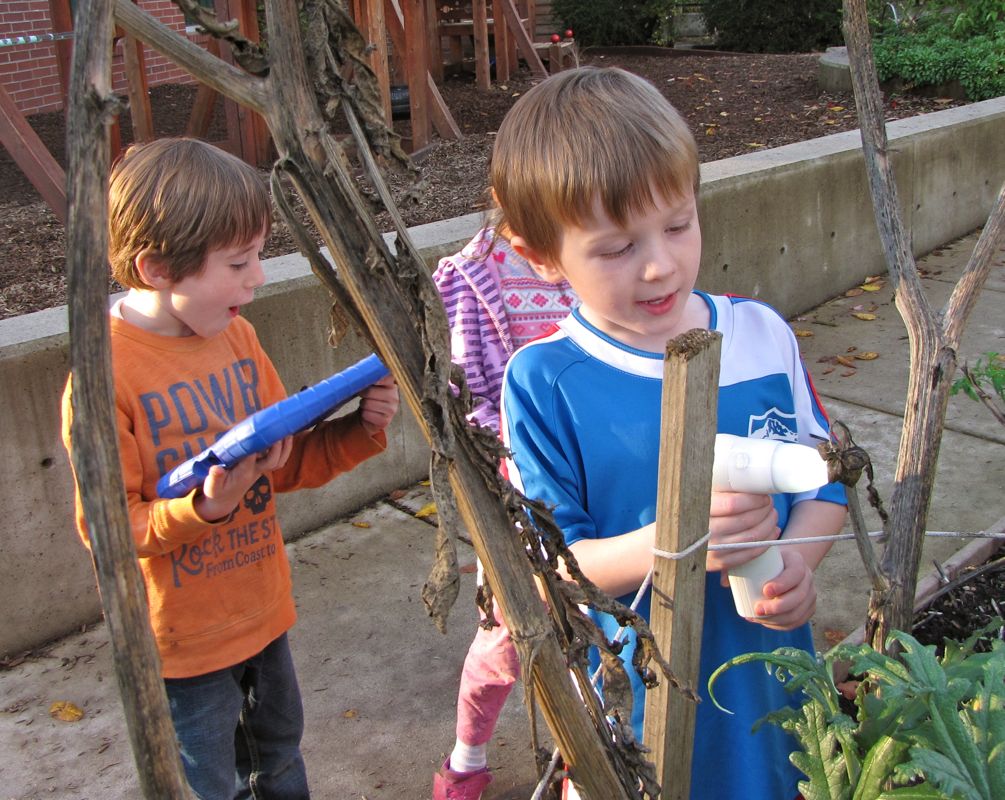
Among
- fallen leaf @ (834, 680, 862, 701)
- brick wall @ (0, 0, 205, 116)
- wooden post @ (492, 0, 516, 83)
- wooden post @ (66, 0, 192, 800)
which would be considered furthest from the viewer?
wooden post @ (492, 0, 516, 83)

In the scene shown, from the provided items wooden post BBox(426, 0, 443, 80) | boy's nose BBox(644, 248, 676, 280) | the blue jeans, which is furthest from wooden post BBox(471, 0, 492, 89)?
boy's nose BBox(644, 248, 676, 280)

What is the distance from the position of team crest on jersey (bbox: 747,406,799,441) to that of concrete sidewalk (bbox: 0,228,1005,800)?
1.47 m

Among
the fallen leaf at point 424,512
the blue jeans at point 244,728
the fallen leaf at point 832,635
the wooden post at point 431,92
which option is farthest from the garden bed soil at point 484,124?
the blue jeans at point 244,728

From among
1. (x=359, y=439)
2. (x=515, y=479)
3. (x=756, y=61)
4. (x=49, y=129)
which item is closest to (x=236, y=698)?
(x=359, y=439)

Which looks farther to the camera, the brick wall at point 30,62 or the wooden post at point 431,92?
the brick wall at point 30,62

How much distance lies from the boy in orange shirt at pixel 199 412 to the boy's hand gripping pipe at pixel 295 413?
0.58 feet

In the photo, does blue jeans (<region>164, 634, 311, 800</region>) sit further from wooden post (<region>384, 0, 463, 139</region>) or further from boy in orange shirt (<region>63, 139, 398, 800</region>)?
wooden post (<region>384, 0, 463, 139</region>)

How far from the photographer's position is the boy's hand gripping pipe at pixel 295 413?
165cm

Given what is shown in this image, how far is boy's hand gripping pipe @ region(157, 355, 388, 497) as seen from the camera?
1.65m

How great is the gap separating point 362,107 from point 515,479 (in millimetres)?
816

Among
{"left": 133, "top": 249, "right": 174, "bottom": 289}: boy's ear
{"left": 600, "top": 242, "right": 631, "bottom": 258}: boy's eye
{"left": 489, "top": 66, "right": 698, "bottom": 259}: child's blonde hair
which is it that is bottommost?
{"left": 133, "top": 249, "right": 174, "bottom": 289}: boy's ear

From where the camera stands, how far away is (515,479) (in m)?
1.68

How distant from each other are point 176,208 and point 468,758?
1480 millimetres

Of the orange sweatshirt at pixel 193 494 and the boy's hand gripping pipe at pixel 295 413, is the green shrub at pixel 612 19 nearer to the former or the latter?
the orange sweatshirt at pixel 193 494
